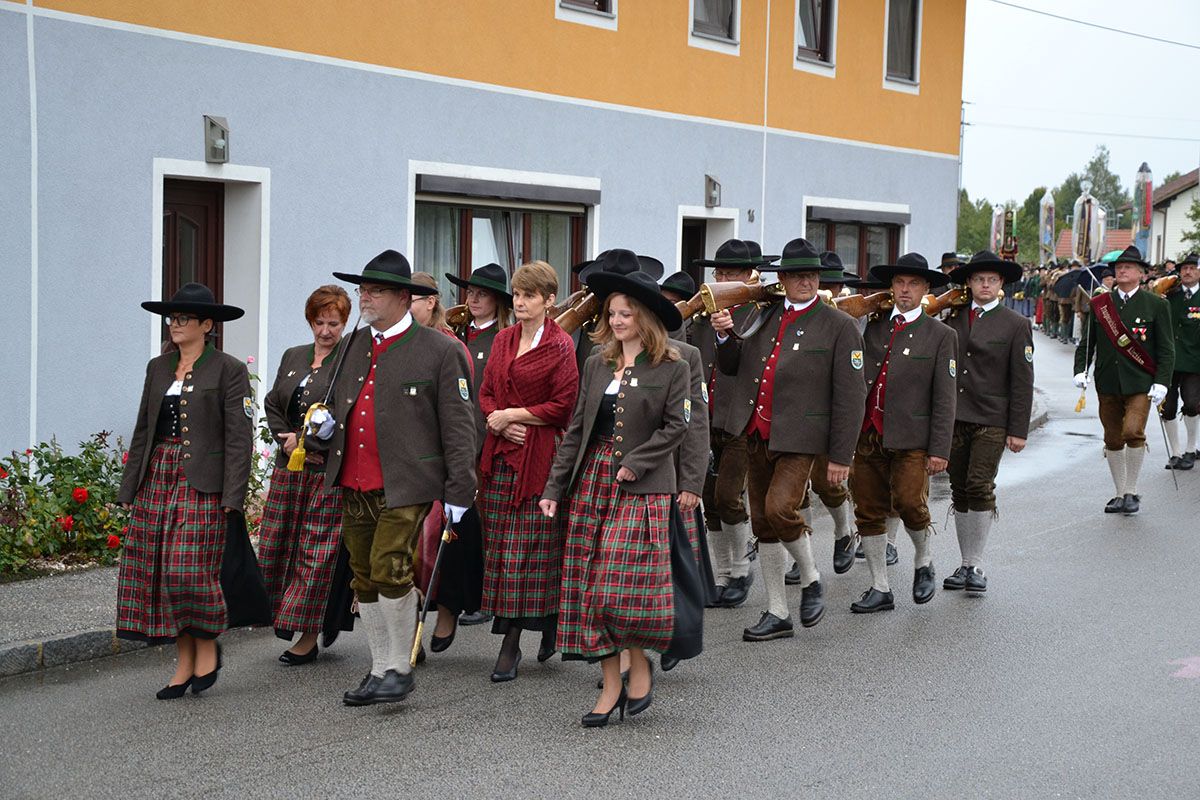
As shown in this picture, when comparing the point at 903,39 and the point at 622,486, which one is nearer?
the point at 622,486

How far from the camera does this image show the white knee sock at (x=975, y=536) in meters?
9.16

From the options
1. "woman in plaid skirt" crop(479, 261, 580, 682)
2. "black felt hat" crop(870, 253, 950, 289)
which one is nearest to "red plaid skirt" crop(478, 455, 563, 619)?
"woman in plaid skirt" crop(479, 261, 580, 682)

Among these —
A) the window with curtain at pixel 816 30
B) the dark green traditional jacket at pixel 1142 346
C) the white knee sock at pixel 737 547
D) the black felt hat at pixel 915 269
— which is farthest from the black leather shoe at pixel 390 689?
the window with curtain at pixel 816 30

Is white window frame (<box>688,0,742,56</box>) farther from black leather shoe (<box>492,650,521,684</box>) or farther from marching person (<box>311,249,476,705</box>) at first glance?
black leather shoe (<box>492,650,521,684</box>)

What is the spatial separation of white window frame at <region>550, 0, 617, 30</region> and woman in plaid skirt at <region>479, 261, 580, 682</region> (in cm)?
771

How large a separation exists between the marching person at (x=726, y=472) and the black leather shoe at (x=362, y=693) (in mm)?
2721

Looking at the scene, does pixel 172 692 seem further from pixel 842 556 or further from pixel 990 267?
pixel 990 267

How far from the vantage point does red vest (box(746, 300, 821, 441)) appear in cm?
809

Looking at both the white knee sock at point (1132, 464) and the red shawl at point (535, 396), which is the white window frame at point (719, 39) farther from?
the red shawl at point (535, 396)

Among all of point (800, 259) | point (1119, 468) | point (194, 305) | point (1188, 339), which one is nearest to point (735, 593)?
point (800, 259)

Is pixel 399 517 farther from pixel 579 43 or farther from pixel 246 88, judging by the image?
pixel 579 43

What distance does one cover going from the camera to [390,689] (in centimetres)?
655

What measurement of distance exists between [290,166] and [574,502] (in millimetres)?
6370

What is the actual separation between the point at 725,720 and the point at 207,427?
268cm
